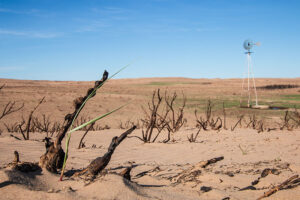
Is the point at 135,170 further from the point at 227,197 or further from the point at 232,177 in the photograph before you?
the point at 227,197

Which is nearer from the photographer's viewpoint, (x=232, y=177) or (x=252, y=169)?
(x=232, y=177)

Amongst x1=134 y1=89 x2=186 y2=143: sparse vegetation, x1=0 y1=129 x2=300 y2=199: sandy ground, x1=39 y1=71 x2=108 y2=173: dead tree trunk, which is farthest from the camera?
x1=134 y1=89 x2=186 y2=143: sparse vegetation

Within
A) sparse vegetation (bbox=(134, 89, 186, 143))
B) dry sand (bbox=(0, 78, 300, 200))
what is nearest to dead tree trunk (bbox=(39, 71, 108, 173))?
dry sand (bbox=(0, 78, 300, 200))

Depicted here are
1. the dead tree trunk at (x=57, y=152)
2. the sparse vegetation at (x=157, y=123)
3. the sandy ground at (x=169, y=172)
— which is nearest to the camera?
the sandy ground at (x=169, y=172)

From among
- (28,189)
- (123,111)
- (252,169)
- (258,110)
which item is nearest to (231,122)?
(258,110)

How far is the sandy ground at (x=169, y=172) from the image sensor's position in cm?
153

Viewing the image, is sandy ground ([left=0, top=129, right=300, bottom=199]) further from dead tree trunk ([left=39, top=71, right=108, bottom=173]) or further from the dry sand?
dead tree trunk ([left=39, top=71, right=108, bottom=173])

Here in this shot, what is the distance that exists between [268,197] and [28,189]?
1367 millimetres

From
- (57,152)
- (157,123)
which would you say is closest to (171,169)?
(57,152)

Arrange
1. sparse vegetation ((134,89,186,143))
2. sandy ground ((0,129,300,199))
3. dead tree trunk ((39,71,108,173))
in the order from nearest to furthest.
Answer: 1. sandy ground ((0,129,300,199))
2. dead tree trunk ((39,71,108,173))
3. sparse vegetation ((134,89,186,143))

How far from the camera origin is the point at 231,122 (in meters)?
10.3

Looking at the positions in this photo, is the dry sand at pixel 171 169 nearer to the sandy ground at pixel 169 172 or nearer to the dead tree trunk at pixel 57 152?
the sandy ground at pixel 169 172

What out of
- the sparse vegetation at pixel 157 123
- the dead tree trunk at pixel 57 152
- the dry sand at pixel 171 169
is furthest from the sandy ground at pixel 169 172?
the sparse vegetation at pixel 157 123

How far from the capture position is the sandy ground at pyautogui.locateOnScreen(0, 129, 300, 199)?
153 cm
